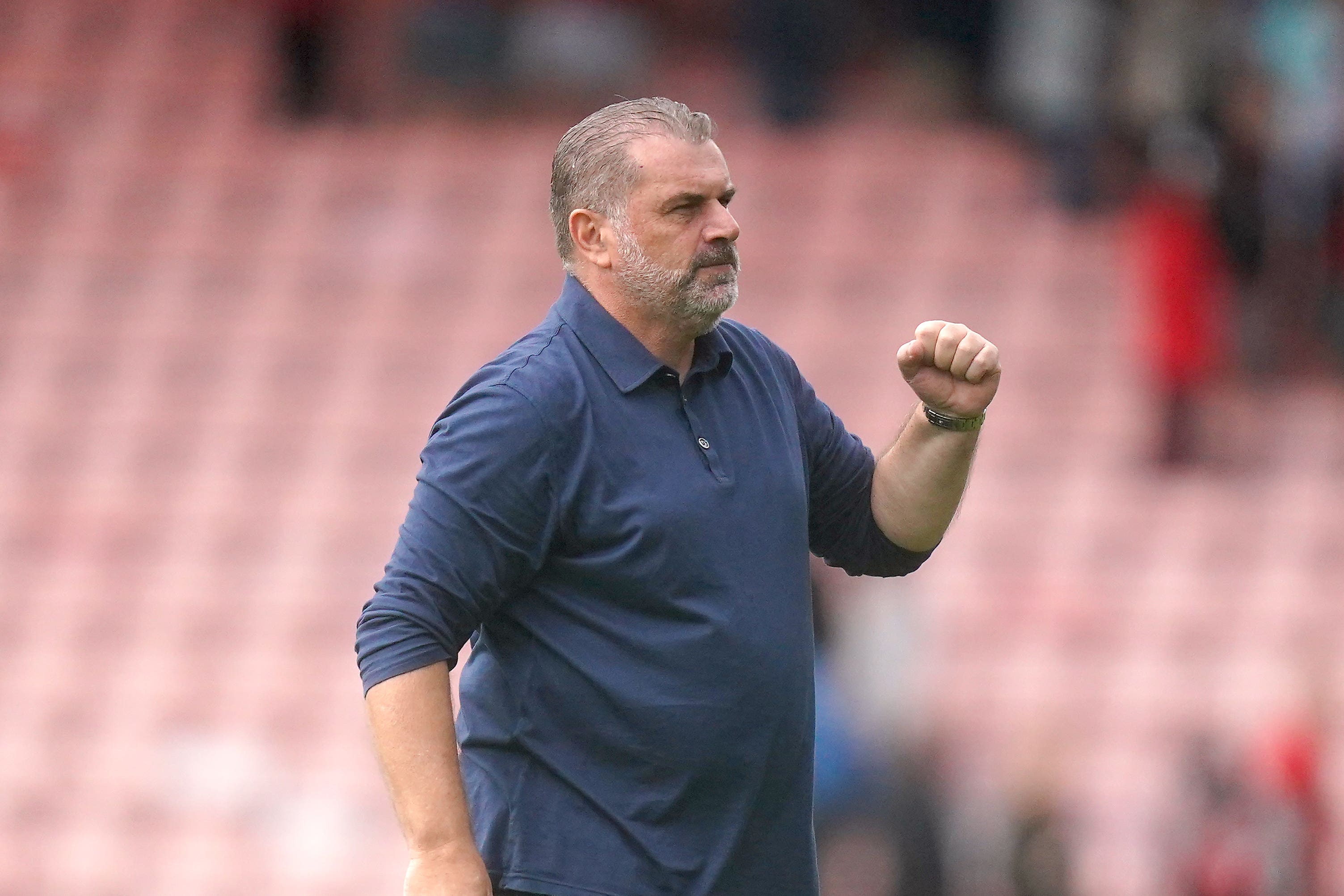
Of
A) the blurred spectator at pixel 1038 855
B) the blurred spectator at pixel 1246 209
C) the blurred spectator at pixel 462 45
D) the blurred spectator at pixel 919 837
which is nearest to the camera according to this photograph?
the blurred spectator at pixel 919 837

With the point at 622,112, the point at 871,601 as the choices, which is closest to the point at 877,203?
the point at 871,601

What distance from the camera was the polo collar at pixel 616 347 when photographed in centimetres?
261

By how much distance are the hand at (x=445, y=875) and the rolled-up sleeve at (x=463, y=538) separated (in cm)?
21

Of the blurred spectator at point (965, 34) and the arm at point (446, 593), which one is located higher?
the blurred spectator at point (965, 34)

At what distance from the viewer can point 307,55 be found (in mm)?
11078

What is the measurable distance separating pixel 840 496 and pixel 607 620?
19.5 inches

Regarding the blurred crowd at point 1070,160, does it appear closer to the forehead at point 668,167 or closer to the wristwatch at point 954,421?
the wristwatch at point 954,421

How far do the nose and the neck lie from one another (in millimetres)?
114

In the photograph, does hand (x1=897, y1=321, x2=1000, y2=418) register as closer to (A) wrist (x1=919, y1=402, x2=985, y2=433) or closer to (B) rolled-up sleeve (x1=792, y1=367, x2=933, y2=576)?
(A) wrist (x1=919, y1=402, x2=985, y2=433)

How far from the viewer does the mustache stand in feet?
8.53

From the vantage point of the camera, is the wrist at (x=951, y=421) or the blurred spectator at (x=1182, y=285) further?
the blurred spectator at (x=1182, y=285)

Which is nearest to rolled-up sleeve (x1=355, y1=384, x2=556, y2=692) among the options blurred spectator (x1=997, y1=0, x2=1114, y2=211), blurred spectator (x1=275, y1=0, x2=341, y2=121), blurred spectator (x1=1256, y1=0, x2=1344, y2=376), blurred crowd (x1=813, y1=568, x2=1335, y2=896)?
blurred crowd (x1=813, y1=568, x2=1335, y2=896)

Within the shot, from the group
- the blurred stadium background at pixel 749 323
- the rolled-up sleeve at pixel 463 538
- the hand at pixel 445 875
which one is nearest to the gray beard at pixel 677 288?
the rolled-up sleeve at pixel 463 538

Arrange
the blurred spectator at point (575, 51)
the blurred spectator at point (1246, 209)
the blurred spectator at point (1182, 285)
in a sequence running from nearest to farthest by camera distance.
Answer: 1. the blurred spectator at point (1182, 285)
2. the blurred spectator at point (1246, 209)
3. the blurred spectator at point (575, 51)
